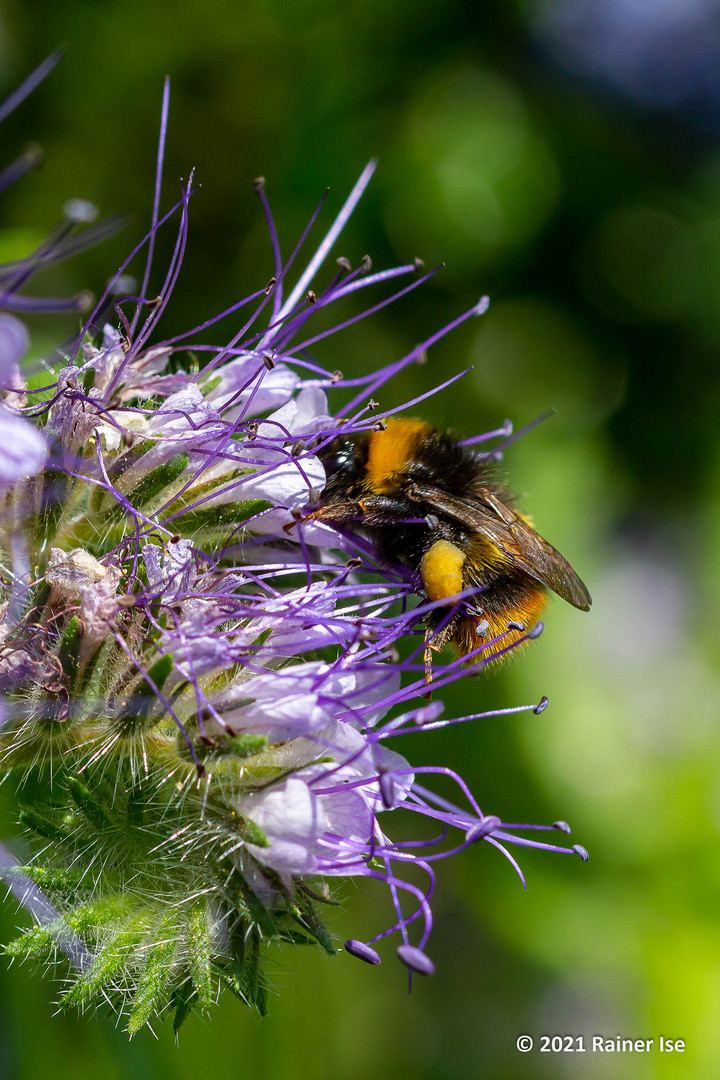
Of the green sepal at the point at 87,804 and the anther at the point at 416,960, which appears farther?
the green sepal at the point at 87,804

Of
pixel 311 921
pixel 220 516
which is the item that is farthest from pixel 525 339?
pixel 311 921

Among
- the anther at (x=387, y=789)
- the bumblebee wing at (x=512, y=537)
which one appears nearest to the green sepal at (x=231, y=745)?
the anther at (x=387, y=789)

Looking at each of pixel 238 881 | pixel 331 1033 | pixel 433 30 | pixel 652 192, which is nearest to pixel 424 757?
pixel 331 1033

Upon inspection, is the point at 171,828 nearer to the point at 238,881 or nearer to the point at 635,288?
the point at 238,881

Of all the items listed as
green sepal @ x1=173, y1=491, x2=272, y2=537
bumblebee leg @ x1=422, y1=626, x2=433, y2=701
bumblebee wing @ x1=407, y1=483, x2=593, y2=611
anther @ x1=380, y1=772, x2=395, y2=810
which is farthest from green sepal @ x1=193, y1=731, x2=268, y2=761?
bumblebee wing @ x1=407, y1=483, x2=593, y2=611

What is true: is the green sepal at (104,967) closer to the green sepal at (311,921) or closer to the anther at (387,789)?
the green sepal at (311,921)
